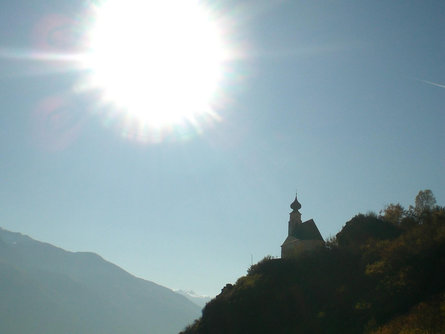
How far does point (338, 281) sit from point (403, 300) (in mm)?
11225

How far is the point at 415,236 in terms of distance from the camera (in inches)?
1330

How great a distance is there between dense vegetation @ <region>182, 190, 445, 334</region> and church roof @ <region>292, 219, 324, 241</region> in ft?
26.6

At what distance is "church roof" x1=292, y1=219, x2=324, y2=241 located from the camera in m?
57.1

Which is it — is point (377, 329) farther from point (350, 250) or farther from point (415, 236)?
point (350, 250)

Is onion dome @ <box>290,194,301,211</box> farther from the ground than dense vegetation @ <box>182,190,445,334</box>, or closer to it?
farther from the ground

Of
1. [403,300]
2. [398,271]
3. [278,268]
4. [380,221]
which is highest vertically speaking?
[380,221]

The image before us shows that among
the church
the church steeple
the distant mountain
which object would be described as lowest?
the distant mountain

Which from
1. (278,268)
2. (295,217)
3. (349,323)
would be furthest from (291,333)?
(295,217)

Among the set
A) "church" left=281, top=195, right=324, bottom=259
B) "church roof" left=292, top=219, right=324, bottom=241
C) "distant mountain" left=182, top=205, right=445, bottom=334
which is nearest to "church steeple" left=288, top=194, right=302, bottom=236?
"church" left=281, top=195, right=324, bottom=259

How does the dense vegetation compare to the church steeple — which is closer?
the dense vegetation

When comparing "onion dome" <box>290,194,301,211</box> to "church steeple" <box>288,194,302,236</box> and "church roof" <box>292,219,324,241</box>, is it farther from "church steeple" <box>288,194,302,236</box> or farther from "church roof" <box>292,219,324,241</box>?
"church roof" <box>292,219,324,241</box>

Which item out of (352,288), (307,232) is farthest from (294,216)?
(352,288)

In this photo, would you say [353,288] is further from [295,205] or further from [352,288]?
[295,205]

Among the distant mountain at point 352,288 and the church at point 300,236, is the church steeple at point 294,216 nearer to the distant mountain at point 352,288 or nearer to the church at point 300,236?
the church at point 300,236
